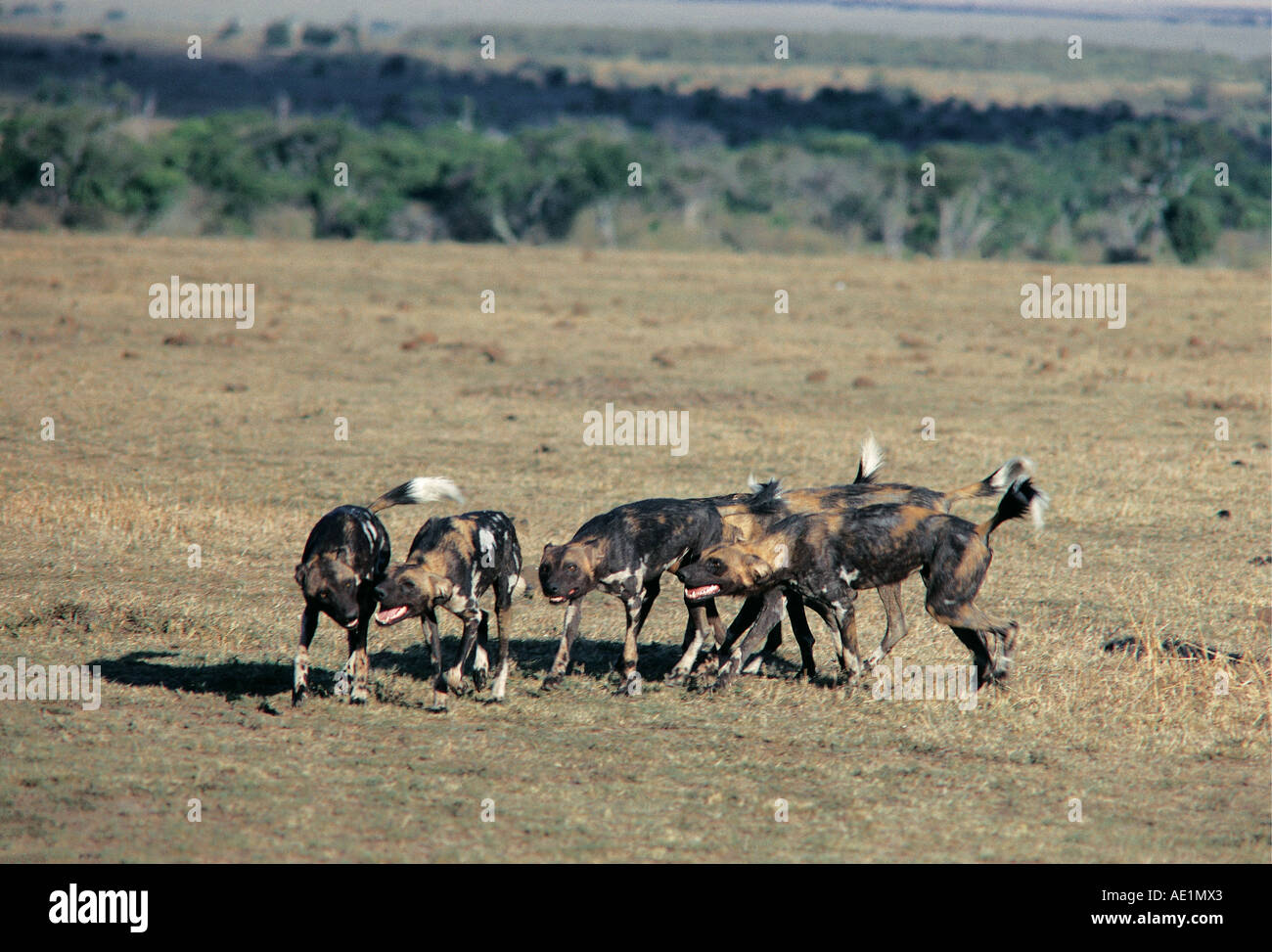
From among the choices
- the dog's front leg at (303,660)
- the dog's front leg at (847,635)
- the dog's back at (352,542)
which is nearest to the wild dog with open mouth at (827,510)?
the dog's front leg at (847,635)

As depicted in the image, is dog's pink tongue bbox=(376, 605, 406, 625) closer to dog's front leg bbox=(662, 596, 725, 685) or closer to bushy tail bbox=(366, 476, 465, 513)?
bushy tail bbox=(366, 476, 465, 513)

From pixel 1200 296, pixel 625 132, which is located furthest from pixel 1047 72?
pixel 1200 296

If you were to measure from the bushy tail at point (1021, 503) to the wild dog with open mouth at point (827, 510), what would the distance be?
0.10 m

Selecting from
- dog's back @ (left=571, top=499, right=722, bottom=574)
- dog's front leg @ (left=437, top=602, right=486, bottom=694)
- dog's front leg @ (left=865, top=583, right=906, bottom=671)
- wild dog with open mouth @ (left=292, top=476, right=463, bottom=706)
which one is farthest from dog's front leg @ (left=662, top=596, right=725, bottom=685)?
wild dog with open mouth @ (left=292, top=476, right=463, bottom=706)

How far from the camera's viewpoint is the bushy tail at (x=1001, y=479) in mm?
9203

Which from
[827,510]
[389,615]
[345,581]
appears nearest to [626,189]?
[827,510]

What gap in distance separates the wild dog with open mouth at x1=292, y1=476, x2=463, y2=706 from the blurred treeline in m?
54.2

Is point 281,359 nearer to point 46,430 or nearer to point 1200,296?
point 46,430

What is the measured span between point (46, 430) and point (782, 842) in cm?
1316

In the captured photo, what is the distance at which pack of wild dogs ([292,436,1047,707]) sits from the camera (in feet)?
27.9

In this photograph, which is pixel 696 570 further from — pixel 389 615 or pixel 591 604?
pixel 591 604

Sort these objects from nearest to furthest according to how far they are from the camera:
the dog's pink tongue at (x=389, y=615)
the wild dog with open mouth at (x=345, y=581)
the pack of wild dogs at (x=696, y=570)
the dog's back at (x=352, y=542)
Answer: the dog's pink tongue at (x=389, y=615) < the wild dog with open mouth at (x=345, y=581) < the dog's back at (x=352, y=542) < the pack of wild dogs at (x=696, y=570)

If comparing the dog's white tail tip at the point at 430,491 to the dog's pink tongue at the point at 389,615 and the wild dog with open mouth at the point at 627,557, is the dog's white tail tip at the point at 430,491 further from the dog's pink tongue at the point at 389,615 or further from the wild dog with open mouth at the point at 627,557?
the dog's pink tongue at the point at 389,615
